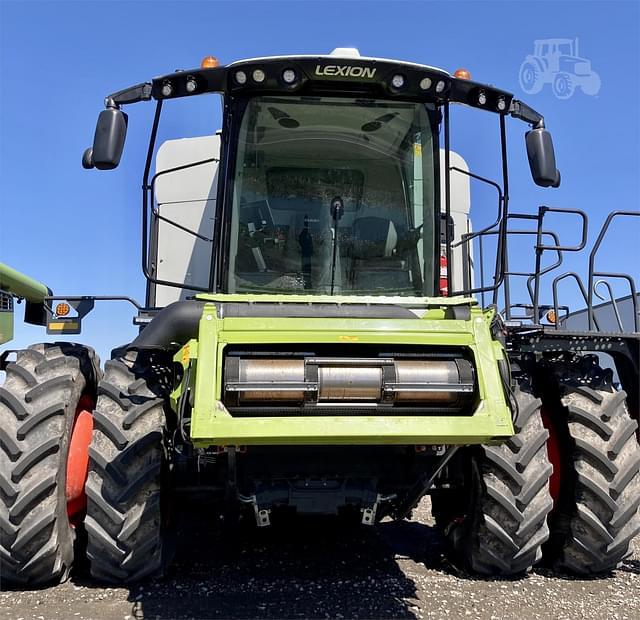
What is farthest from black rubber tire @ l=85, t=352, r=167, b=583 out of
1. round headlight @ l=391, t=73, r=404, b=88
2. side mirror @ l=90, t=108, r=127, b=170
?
round headlight @ l=391, t=73, r=404, b=88

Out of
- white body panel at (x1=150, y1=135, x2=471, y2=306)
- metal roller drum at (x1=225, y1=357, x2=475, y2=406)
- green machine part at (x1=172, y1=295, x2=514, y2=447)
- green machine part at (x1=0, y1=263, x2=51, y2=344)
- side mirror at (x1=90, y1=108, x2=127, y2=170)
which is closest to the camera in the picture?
green machine part at (x1=172, y1=295, x2=514, y2=447)

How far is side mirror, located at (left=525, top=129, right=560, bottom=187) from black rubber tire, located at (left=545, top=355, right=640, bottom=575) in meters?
1.32

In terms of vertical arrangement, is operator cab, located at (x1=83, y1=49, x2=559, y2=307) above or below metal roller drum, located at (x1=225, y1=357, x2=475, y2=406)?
above

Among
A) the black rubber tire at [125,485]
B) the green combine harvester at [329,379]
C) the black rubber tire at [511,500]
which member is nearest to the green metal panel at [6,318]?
the green combine harvester at [329,379]

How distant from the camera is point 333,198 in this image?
4.10m

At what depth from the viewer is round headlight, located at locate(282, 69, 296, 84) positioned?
375 centimetres

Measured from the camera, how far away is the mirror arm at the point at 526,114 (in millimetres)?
3904

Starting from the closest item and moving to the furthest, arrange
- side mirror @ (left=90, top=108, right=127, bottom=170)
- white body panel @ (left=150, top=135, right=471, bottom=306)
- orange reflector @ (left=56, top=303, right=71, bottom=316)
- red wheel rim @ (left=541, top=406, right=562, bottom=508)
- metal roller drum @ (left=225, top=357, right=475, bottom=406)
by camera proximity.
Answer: metal roller drum @ (left=225, top=357, right=475, bottom=406) → side mirror @ (left=90, top=108, right=127, bottom=170) → red wheel rim @ (left=541, top=406, right=562, bottom=508) → orange reflector @ (left=56, top=303, right=71, bottom=316) → white body panel @ (left=150, top=135, right=471, bottom=306)

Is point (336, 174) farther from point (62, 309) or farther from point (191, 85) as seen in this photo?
point (62, 309)

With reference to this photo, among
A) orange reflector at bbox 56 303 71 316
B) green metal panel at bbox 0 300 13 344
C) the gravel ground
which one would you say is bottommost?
the gravel ground

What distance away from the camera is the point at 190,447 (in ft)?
12.0

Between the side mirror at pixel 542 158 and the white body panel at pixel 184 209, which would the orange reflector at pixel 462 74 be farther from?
the white body panel at pixel 184 209

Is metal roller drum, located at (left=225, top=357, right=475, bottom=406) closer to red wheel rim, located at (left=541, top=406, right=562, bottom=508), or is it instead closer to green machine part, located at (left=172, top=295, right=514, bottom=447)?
green machine part, located at (left=172, top=295, right=514, bottom=447)

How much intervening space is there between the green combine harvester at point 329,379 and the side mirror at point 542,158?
14 millimetres
